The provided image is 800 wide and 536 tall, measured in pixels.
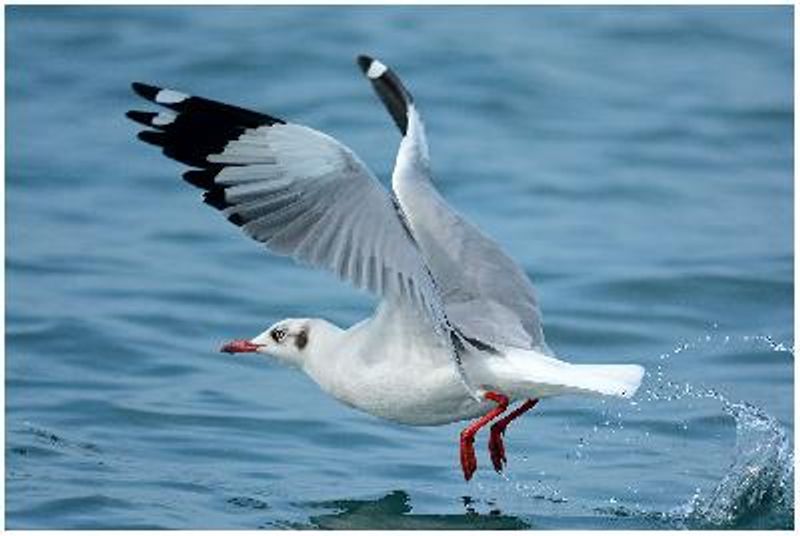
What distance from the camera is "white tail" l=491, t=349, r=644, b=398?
17.4 ft

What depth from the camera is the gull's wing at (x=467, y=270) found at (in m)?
5.88

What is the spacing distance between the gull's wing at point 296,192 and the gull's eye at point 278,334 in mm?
739

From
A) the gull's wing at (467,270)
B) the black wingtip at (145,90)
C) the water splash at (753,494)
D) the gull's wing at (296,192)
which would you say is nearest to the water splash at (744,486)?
the water splash at (753,494)

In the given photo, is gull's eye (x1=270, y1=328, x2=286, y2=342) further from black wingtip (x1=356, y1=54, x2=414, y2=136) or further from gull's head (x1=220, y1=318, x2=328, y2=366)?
black wingtip (x1=356, y1=54, x2=414, y2=136)

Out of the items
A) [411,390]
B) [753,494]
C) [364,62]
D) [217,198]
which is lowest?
[753,494]

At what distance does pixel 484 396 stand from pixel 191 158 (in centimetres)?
95

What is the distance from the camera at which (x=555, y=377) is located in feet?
17.8

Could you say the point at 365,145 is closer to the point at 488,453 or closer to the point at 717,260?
the point at 717,260

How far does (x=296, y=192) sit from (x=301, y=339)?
2.42ft

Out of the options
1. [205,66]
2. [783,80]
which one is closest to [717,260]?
[783,80]

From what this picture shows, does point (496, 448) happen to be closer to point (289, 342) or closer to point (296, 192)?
point (289, 342)

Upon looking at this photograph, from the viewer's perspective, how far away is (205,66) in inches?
484

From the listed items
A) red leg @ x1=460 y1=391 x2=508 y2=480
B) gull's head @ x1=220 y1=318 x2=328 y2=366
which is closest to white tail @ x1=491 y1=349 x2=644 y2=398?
red leg @ x1=460 y1=391 x2=508 y2=480

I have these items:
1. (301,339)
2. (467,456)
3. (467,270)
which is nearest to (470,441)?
(467,456)
